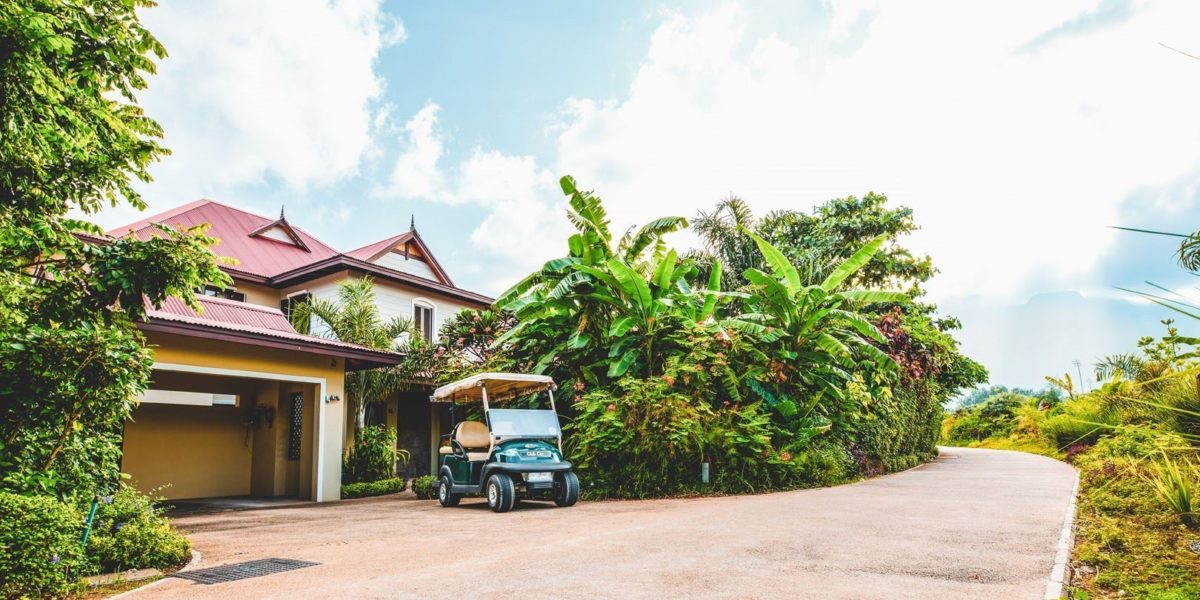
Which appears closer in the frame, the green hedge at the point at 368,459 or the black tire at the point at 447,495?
the black tire at the point at 447,495

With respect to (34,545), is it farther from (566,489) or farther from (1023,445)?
(1023,445)

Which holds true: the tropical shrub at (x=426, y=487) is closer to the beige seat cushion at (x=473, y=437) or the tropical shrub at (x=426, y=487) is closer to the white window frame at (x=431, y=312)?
the beige seat cushion at (x=473, y=437)

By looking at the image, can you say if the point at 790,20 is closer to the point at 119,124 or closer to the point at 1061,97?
the point at 1061,97

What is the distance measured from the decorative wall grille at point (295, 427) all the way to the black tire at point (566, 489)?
7.52 meters

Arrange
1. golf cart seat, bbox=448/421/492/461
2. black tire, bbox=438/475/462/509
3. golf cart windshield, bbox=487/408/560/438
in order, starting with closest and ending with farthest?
golf cart windshield, bbox=487/408/560/438
black tire, bbox=438/475/462/509
golf cart seat, bbox=448/421/492/461

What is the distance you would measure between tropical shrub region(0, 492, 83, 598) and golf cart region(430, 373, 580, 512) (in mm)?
5776

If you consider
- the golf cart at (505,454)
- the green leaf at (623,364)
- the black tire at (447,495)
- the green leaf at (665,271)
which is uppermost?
the green leaf at (665,271)

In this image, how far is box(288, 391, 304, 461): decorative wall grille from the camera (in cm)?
1533

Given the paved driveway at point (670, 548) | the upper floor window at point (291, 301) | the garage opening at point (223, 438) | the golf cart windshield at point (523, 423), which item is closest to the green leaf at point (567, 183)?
the golf cart windshield at point (523, 423)

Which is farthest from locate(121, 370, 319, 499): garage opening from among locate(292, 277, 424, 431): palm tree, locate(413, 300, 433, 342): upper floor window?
locate(413, 300, 433, 342): upper floor window

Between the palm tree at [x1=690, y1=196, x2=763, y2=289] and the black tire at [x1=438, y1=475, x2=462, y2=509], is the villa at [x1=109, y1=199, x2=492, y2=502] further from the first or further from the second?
the palm tree at [x1=690, y1=196, x2=763, y2=289]

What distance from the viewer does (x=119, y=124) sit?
6.14 meters

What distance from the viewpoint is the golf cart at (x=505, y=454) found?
1029cm

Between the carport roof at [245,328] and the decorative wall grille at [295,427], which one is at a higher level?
the carport roof at [245,328]
